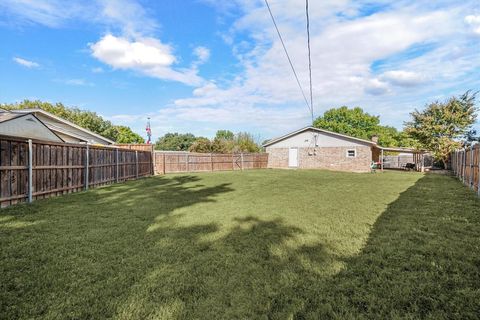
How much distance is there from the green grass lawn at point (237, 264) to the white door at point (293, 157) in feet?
64.2

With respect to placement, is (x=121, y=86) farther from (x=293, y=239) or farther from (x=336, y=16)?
(x=293, y=239)

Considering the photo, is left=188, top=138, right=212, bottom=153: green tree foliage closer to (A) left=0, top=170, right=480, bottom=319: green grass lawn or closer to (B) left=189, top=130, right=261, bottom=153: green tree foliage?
(B) left=189, top=130, right=261, bottom=153: green tree foliage

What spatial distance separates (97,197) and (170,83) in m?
18.1

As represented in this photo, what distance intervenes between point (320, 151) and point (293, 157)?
260cm

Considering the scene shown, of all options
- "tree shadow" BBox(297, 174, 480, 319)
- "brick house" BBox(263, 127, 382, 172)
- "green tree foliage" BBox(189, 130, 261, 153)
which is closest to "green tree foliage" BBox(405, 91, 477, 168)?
"brick house" BBox(263, 127, 382, 172)

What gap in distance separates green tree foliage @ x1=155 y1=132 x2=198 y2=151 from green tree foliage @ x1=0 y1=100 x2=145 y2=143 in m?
9.21

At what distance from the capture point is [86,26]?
13680mm

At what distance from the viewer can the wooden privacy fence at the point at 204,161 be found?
18984 millimetres

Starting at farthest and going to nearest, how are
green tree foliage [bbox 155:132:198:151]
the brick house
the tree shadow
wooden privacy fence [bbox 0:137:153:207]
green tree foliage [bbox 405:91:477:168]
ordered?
green tree foliage [bbox 155:132:198:151], the brick house, green tree foliage [bbox 405:91:477:168], wooden privacy fence [bbox 0:137:153:207], the tree shadow

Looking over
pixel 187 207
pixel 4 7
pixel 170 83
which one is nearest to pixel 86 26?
pixel 4 7

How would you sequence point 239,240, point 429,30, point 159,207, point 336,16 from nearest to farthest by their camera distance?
point 239,240 → point 159,207 → point 336,16 → point 429,30

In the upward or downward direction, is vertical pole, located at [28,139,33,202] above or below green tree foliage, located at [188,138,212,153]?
below

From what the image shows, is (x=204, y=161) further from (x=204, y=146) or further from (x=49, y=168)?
(x=49, y=168)

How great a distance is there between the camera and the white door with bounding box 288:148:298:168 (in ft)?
81.5
